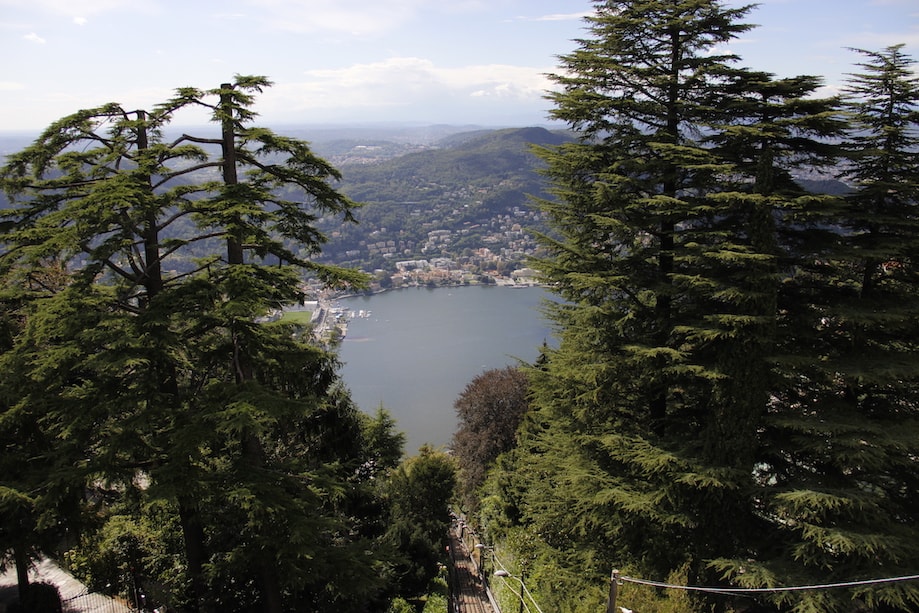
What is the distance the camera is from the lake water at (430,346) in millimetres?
40094

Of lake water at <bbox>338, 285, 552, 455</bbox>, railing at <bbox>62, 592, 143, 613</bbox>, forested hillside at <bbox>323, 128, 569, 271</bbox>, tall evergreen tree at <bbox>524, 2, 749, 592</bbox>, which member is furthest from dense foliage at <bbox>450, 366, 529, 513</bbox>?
forested hillside at <bbox>323, 128, 569, 271</bbox>

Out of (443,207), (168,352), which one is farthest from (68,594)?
(443,207)

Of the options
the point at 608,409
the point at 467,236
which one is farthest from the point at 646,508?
the point at 467,236

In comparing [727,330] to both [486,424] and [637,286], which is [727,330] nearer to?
[637,286]

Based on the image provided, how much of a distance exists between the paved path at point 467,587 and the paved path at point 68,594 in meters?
5.81

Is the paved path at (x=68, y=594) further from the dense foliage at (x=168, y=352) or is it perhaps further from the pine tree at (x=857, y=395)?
the pine tree at (x=857, y=395)

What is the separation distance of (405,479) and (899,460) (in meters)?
11.5

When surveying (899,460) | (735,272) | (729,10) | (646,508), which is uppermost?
(729,10)

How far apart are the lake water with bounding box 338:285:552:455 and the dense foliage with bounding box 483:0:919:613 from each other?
2162 centimetres

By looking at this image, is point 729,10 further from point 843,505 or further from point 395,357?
point 395,357

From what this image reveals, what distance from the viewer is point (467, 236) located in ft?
364

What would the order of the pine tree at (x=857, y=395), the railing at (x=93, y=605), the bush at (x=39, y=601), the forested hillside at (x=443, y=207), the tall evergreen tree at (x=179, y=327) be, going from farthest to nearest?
1. the forested hillside at (x=443, y=207)
2. the railing at (x=93, y=605)
3. the bush at (x=39, y=601)
4. the pine tree at (x=857, y=395)
5. the tall evergreen tree at (x=179, y=327)

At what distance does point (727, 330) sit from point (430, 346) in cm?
5134

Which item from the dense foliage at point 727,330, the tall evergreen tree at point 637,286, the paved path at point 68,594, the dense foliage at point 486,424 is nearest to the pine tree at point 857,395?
the dense foliage at point 727,330
